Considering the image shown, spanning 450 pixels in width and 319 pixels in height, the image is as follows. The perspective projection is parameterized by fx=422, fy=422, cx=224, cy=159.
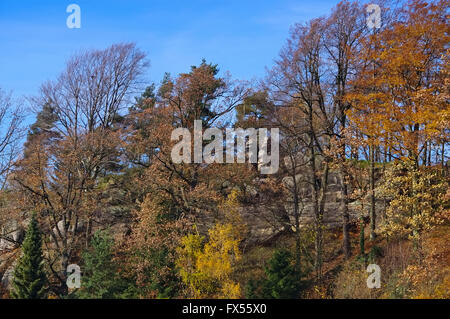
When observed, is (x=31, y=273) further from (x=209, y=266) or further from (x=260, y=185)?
(x=260, y=185)

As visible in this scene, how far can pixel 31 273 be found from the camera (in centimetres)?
1791

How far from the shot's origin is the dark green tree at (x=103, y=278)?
57.1 ft

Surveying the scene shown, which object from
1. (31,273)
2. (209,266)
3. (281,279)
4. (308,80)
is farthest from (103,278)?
(308,80)

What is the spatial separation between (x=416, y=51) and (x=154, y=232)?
13511 mm

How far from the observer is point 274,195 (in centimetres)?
2477

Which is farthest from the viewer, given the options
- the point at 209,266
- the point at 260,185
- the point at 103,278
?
the point at 260,185

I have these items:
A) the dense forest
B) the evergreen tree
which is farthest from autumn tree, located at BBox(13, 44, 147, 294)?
the evergreen tree

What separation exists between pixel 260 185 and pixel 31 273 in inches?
500

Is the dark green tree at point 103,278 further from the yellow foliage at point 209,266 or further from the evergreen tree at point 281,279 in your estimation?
the evergreen tree at point 281,279

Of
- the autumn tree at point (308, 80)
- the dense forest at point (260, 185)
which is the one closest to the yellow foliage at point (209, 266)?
the dense forest at point (260, 185)

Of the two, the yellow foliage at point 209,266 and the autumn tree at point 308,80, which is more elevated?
the autumn tree at point 308,80

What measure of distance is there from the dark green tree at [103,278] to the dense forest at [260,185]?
64 mm

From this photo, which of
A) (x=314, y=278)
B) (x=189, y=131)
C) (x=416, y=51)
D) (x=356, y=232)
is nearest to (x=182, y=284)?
(x=314, y=278)

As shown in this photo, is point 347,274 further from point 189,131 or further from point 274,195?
point 189,131
